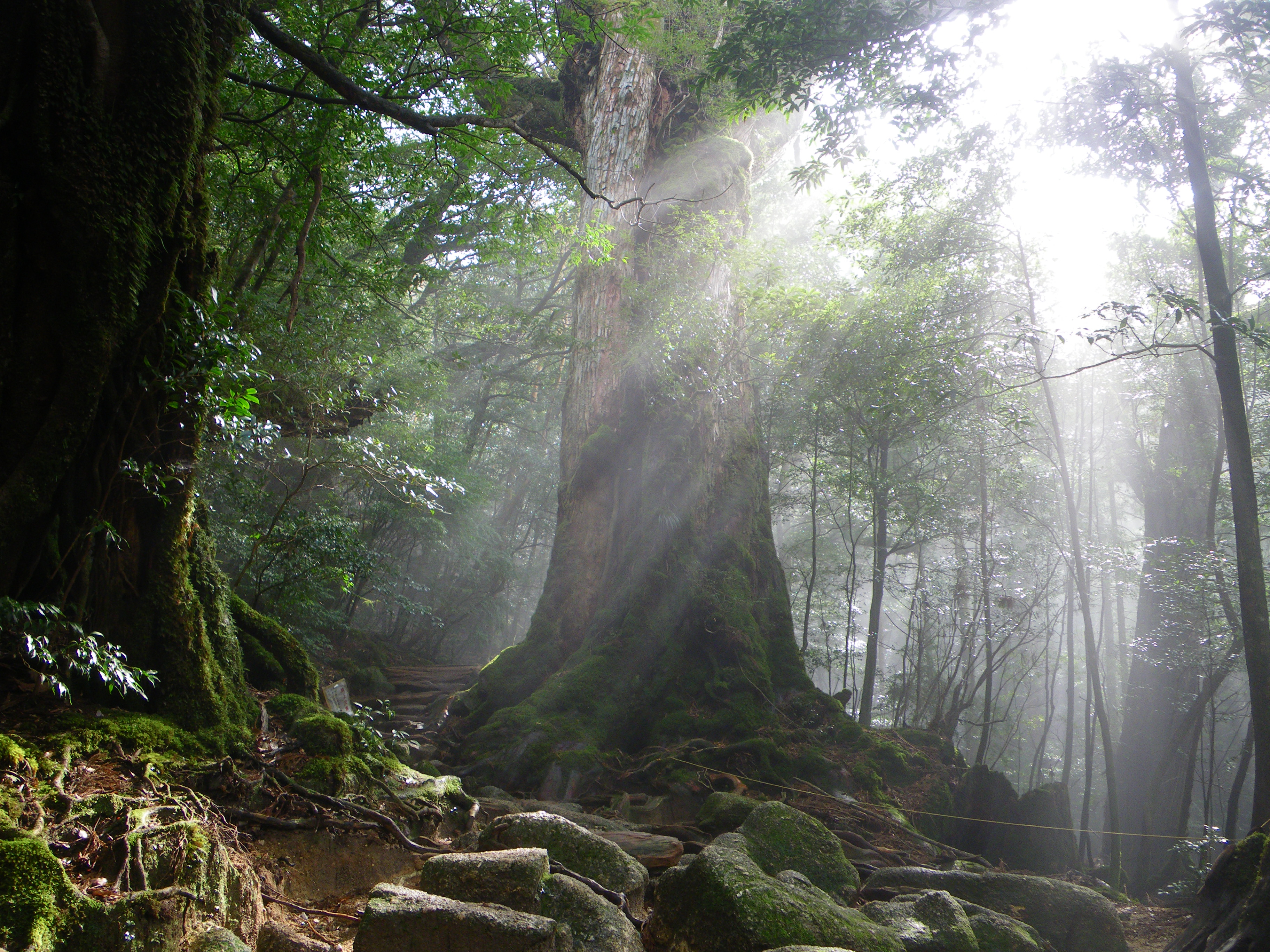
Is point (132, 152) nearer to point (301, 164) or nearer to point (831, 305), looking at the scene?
point (301, 164)

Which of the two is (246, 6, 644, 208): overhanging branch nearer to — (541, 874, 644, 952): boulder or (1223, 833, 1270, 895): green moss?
(541, 874, 644, 952): boulder

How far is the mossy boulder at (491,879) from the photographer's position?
2.51 m

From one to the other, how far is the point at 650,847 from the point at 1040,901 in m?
2.37

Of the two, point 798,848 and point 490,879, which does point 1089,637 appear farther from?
point 490,879

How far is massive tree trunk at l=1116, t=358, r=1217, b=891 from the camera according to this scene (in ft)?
37.4

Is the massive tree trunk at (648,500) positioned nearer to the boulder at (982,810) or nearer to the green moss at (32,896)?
the boulder at (982,810)

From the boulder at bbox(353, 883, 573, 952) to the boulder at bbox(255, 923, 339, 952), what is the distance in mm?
136

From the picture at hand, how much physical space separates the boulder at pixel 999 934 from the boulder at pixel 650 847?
1.54 m

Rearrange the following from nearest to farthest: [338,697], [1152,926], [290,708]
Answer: [290,708] < [1152,926] < [338,697]

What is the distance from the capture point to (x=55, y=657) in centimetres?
256

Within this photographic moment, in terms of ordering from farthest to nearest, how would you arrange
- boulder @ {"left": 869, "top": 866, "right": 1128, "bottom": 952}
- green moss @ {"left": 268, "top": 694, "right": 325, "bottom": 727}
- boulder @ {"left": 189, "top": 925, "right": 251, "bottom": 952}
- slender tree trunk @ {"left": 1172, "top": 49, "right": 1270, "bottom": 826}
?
slender tree trunk @ {"left": 1172, "top": 49, "right": 1270, "bottom": 826} < boulder @ {"left": 869, "top": 866, "right": 1128, "bottom": 952} < green moss @ {"left": 268, "top": 694, "right": 325, "bottom": 727} < boulder @ {"left": 189, "top": 925, "right": 251, "bottom": 952}

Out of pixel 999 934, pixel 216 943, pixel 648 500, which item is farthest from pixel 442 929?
pixel 648 500

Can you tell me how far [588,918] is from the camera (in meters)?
2.55

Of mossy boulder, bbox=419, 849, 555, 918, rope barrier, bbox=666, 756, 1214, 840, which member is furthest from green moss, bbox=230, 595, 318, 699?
rope barrier, bbox=666, 756, 1214, 840
